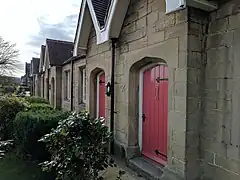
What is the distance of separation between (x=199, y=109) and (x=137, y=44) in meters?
2.36

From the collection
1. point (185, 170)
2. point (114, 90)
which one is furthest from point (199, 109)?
point (114, 90)

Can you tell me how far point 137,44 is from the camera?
5840 mm

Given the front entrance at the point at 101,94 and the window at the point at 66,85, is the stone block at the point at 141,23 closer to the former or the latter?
the front entrance at the point at 101,94

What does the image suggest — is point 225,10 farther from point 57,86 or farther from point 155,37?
point 57,86

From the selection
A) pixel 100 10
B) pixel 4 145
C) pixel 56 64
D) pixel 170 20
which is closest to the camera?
pixel 170 20

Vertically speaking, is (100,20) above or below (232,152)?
above

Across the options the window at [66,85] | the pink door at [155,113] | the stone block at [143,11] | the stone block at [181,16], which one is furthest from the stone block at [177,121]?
the window at [66,85]

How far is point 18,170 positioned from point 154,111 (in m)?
3.91

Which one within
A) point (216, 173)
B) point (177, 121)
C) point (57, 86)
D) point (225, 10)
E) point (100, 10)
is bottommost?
point (216, 173)

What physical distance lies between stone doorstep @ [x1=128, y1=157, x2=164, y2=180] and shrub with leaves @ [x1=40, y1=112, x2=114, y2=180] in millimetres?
1161

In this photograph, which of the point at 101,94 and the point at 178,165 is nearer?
the point at 178,165

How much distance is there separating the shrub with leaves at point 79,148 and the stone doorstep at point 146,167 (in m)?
1.16

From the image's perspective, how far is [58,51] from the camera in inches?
832

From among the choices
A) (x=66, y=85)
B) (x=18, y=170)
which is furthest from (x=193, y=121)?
(x=66, y=85)
